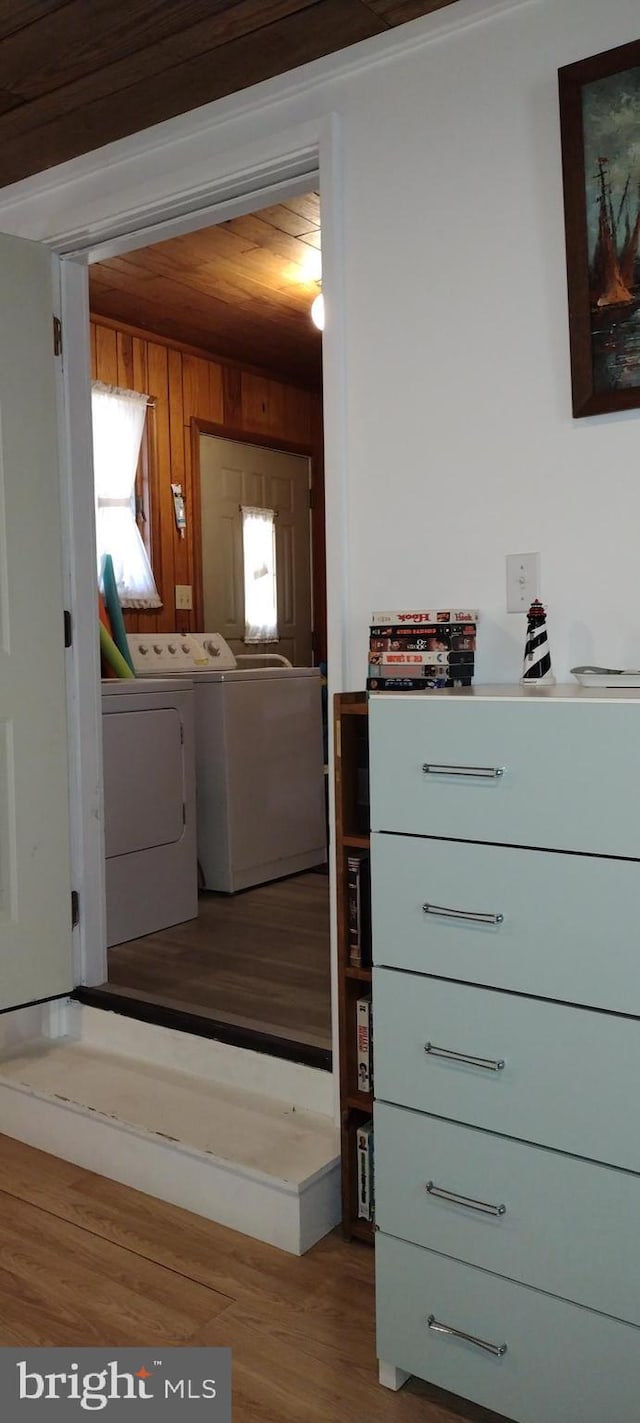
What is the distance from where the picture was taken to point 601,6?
1.73m

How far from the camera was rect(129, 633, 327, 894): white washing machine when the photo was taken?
3.93 meters

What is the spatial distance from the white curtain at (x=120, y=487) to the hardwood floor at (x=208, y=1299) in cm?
275

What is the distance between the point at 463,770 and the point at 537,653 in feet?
1.14

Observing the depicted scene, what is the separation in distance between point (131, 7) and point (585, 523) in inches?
48.5

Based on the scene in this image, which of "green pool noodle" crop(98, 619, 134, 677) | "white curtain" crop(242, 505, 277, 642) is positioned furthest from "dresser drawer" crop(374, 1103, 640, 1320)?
"white curtain" crop(242, 505, 277, 642)

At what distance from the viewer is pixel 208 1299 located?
5.78 ft

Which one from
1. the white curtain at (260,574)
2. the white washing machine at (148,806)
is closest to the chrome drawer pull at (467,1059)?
the white washing machine at (148,806)

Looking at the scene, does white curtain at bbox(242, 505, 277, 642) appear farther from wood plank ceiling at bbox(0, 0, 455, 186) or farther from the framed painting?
the framed painting

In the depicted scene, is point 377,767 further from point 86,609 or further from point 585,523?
point 86,609

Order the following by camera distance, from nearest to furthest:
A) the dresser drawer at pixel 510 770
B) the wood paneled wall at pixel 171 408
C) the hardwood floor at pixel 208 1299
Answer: the dresser drawer at pixel 510 770 → the hardwood floor at pixel 208 1299 → the wood paneled wall at pixel 171 408

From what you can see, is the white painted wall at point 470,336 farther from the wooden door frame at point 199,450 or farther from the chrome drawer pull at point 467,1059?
the wooden door frame at point 199,450

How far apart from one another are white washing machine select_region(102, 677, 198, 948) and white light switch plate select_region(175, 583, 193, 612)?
42.4 inches

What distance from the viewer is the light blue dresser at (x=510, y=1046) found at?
52.6 inches
